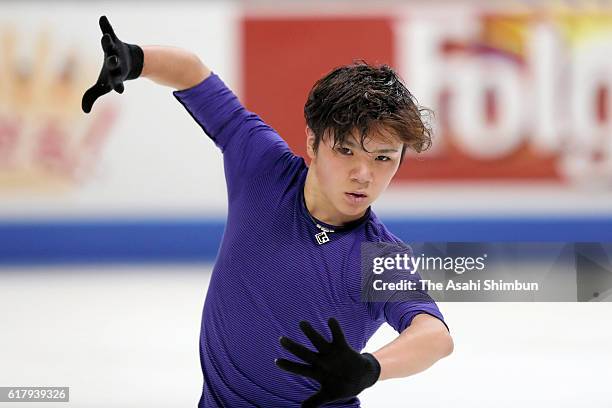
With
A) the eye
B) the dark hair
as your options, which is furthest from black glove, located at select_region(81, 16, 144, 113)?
the eye

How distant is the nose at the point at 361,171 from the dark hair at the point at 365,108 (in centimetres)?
4

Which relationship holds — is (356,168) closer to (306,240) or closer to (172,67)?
(306,240)

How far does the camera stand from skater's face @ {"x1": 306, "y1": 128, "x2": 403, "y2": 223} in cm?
203

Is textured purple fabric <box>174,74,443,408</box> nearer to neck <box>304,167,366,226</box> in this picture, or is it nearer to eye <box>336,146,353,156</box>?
neck <box>304,167,366,226</box>

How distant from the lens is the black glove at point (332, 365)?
1.70 metres

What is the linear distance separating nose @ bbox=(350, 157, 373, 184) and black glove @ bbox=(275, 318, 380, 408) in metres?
0.43

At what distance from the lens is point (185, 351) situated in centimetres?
413

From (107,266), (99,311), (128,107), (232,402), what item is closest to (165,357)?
(99,311)

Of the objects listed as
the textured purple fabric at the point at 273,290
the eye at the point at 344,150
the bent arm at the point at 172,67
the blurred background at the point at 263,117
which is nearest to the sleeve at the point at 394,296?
the textured purple fabric at the point at 273,290

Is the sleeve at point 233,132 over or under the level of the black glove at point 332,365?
over

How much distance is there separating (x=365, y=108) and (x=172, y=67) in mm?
660

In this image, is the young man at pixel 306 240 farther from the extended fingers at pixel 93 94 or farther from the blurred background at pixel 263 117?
the blurred background at pixel 263 117

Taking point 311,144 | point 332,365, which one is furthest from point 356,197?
point 332,365

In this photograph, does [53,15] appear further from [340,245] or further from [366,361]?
[366,361]
